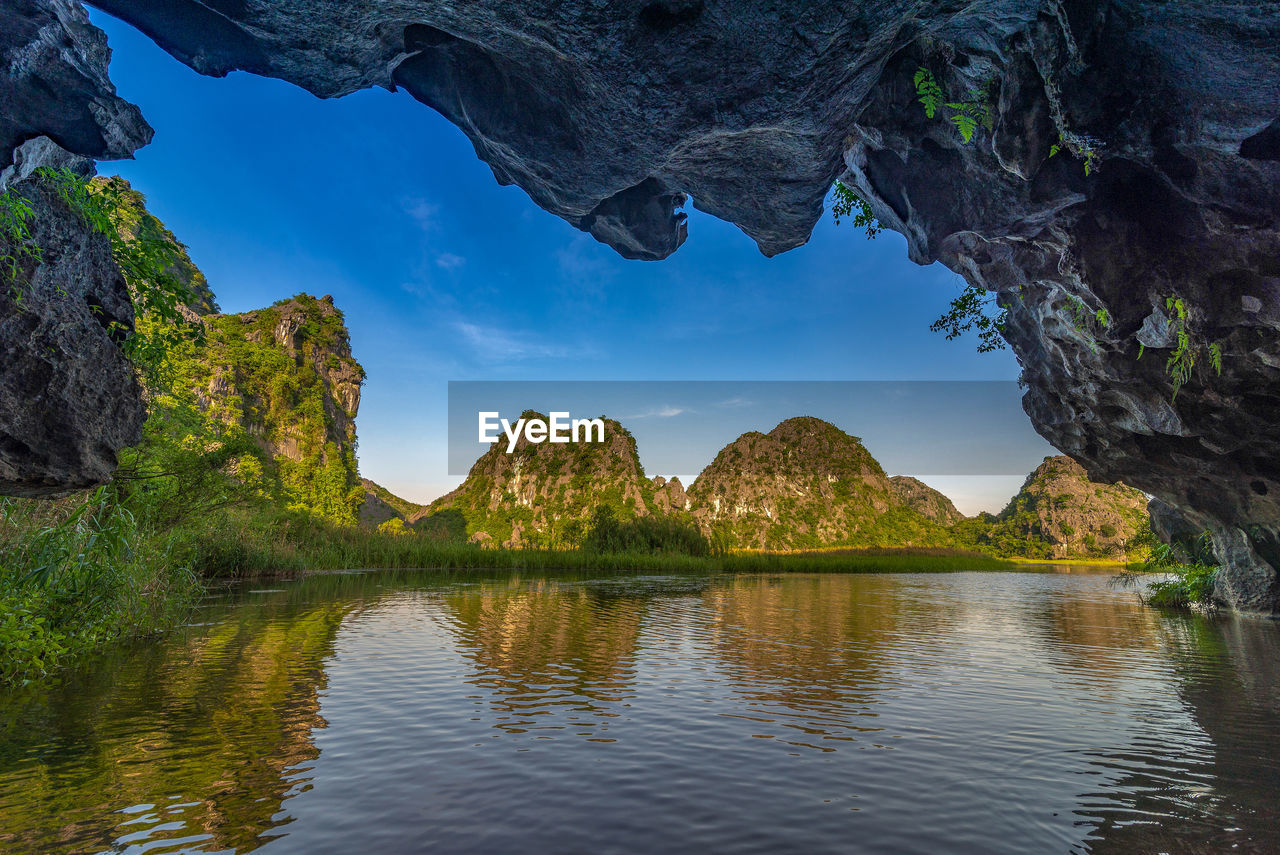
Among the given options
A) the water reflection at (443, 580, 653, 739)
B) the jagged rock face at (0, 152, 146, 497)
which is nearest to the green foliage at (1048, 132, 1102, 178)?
the water reflection at (443, 580, 653, 739)

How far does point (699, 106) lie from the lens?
275 inches

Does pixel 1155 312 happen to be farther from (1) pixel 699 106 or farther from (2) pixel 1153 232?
(1) pixel 699 106

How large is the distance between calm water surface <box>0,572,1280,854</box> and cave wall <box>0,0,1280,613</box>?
509cm

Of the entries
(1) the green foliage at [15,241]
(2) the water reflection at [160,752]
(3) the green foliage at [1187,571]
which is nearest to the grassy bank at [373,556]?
(2) the water reflection at [160,752]

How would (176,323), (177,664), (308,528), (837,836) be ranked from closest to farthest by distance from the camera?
(837,836) < (176,323) < (177,664) < (308,528)

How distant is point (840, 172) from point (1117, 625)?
41.0ft

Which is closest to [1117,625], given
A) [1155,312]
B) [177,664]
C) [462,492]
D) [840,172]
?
[1155,312]

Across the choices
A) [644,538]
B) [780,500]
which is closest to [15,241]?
[644,538]

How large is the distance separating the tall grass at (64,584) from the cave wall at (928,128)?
5.10 meters

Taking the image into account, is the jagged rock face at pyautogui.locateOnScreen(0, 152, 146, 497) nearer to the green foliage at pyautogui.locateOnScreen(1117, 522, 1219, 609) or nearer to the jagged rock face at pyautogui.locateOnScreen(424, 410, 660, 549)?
the green foliage at pyautogui.locateOnScreen(1117, 522, 1219, 609)

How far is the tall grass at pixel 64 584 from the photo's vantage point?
6512mm

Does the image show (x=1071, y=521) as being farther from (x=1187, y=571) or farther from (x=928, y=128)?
(x=928, y=128)

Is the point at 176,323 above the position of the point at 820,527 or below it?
above

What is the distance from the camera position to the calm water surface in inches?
138
